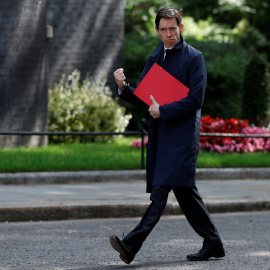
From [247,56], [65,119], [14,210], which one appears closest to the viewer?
[14,210]

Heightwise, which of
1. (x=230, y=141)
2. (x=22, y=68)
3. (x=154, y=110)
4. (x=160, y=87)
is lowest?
(x=230, y=141)

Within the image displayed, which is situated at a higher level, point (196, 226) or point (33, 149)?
point (196, 226)

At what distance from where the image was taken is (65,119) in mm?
16312

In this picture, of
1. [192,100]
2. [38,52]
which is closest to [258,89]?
[38,52]

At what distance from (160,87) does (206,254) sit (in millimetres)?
1400

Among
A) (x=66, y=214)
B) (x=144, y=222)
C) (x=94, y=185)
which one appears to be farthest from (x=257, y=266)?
(x=94, y=185)

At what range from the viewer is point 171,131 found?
19.2ft

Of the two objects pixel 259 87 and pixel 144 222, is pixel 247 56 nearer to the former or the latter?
pixel 259 87

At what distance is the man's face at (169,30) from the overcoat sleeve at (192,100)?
0.22 m

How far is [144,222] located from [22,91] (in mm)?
8915

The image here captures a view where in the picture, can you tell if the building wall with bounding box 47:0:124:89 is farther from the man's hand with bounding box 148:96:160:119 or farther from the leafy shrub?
the man's hand with bounding box 148:96:160:119

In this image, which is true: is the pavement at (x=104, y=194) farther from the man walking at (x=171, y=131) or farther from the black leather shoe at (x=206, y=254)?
the man walking at (x=171, y=131)

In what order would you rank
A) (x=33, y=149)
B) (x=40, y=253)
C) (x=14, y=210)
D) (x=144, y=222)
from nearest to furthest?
1. (x=144, y=222)
2. (x=40, y=253)
3. (x=14, y=210)
4. (x=33, y=149)

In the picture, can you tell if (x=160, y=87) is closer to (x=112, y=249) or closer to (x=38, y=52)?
(x=112, y=249)
